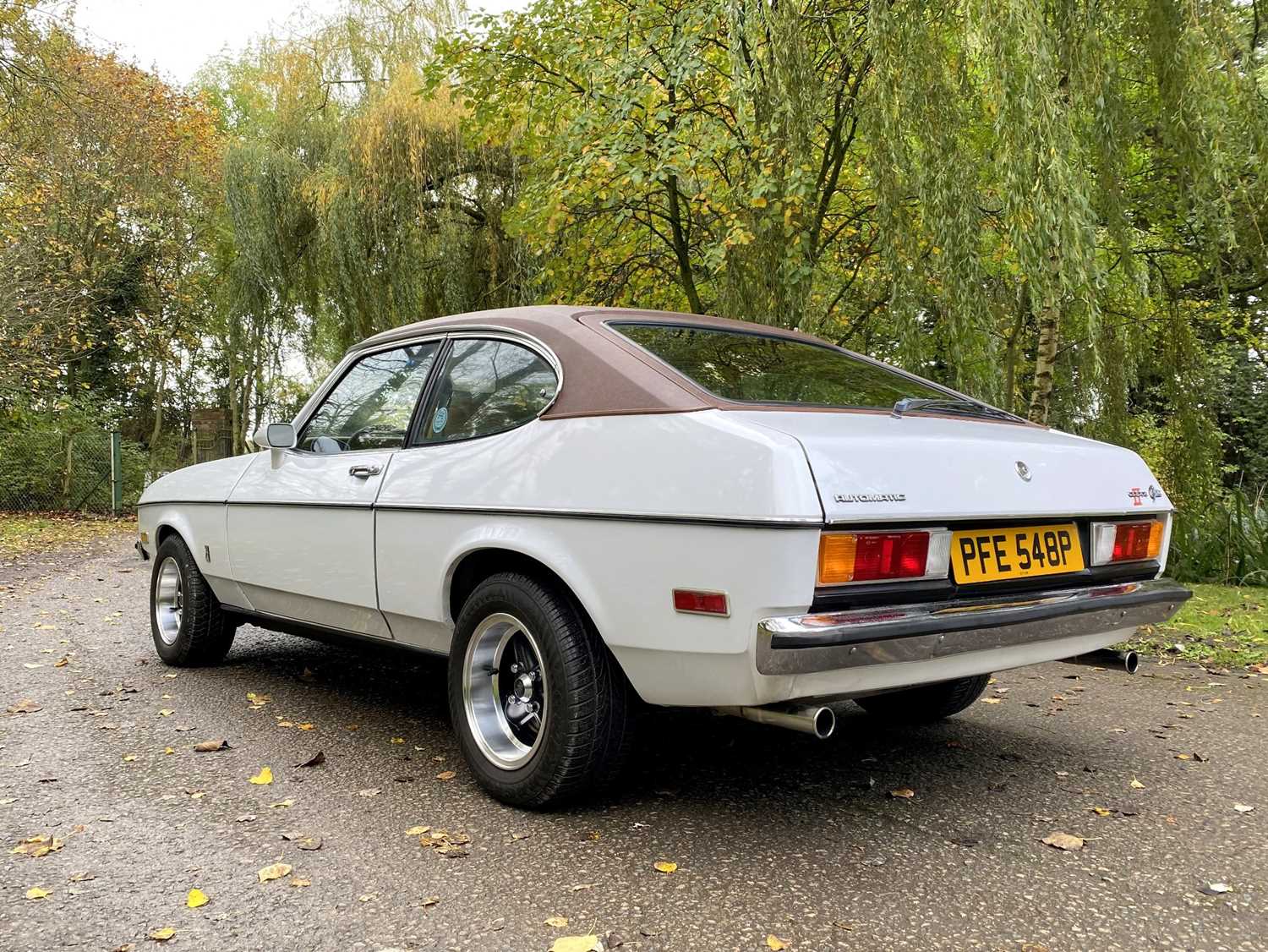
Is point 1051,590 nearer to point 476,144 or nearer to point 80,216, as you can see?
point 476,144

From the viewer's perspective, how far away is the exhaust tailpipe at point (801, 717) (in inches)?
102

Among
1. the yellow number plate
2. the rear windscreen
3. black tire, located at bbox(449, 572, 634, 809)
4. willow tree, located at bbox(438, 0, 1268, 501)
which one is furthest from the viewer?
willow tree, located at bbox(438, 0, 1268, 501)

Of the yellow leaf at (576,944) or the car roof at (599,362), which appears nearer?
the yellow leaf at (576,944)

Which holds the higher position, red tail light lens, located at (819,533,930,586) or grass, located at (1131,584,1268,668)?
red tail light lens, located at (819,533,930,586)

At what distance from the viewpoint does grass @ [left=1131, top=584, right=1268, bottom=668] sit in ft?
18.6

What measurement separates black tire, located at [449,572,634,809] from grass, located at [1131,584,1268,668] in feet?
13.0

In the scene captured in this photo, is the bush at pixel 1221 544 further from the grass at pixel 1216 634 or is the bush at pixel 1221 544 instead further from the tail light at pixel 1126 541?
the tail light at pixel 1126 541

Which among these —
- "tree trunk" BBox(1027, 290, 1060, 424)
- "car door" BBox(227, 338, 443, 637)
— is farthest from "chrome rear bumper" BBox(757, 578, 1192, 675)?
"tree trunk" BBox(1027, 290, 1060, 424)

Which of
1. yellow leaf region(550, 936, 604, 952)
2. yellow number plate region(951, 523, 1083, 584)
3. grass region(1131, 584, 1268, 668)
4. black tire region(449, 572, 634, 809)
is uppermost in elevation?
yellow number plate region(951, 523, 1083, 584)

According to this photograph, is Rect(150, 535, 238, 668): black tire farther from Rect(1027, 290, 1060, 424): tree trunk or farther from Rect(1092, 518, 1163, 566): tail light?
Rect(1027, 290, 1060, 424): tree trunk

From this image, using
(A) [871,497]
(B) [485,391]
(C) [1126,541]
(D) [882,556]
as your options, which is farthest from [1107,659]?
(B) [485,391]

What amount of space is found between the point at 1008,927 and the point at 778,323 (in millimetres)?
5424

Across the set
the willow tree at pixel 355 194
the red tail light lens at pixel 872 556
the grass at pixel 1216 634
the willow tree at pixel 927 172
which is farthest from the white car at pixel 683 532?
the willow tree at pixel 355 194

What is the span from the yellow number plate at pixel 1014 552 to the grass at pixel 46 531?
37.9 ft
